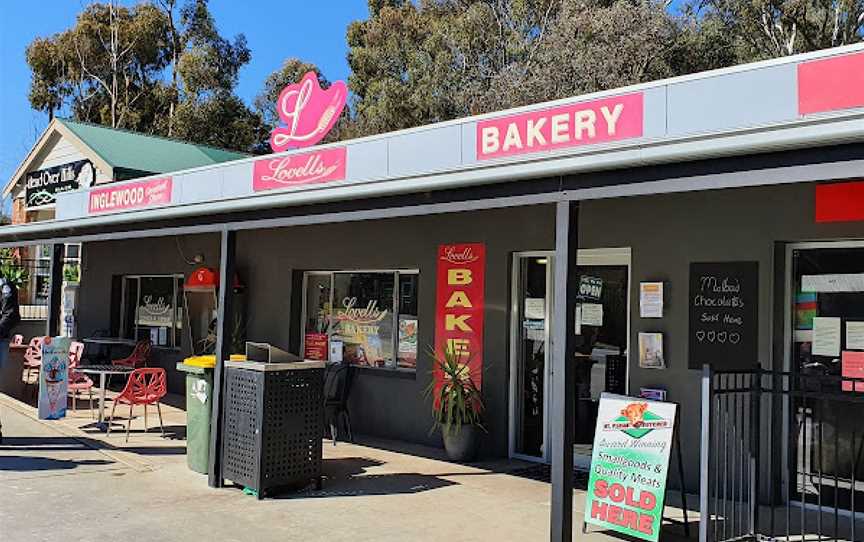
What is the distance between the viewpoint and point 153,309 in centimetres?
1373

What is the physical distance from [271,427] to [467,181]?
2.73m

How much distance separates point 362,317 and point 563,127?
545 centimetres

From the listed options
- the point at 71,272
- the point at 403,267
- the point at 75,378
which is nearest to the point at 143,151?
the point at 71,272

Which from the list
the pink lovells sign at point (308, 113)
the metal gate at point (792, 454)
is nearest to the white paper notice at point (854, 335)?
the metal gate at point (792, 454)

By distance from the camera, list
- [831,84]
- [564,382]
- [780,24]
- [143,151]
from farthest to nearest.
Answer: [780,24], [143,151], [564,382], [831,84]

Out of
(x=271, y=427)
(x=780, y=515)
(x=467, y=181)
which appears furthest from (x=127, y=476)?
(x=780, y=515)

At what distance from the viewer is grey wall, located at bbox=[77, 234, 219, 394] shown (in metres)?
12.4

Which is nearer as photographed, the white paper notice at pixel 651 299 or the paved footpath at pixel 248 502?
the paved footpath at pixel 248 502

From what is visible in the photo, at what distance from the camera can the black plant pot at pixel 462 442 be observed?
7.93 meters

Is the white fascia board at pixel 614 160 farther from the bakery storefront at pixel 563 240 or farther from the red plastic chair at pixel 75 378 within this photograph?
the red plastic chair at pixel 75 378

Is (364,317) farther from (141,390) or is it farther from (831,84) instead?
(831,84)

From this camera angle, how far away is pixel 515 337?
8164mm

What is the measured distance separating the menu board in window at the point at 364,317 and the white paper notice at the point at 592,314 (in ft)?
8.41

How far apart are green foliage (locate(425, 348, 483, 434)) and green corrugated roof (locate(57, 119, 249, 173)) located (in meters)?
9.07
